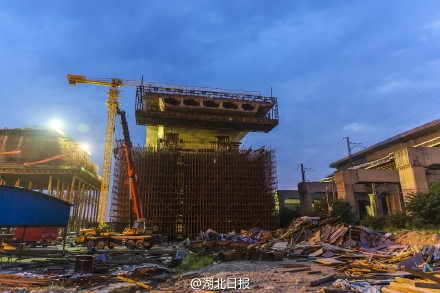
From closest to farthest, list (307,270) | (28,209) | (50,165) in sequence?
(307,270)
(28,209)
(50,165)

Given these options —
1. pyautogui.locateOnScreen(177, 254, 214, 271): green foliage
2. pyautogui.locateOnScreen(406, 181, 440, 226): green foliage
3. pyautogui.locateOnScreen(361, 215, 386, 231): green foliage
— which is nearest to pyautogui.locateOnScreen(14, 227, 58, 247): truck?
pyautogui.locateOnScreen(177, 254, 214, 271): green foliage

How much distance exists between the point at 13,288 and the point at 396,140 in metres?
44.0

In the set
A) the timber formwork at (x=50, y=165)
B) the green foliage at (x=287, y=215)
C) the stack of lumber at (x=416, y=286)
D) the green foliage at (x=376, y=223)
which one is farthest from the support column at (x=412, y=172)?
the timber formwork at (x=50, y=165)

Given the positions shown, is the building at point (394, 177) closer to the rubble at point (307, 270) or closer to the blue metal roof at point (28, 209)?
the rubble at point (307, 270)

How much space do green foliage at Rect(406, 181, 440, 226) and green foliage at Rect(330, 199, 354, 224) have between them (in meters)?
5.57

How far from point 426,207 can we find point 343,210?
699 cm

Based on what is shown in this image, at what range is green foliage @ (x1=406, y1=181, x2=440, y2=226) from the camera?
21.4 metres

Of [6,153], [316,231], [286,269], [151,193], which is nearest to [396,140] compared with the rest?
[316,231]

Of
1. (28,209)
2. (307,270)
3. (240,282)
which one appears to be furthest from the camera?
(28,209)

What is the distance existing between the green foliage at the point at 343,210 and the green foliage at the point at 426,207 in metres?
5.57

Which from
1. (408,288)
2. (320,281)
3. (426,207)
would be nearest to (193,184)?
(426,207)

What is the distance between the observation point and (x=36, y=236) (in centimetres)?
2148

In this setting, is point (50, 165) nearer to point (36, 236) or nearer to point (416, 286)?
point (36, 236)

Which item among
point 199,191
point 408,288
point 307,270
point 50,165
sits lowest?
point 307,270
